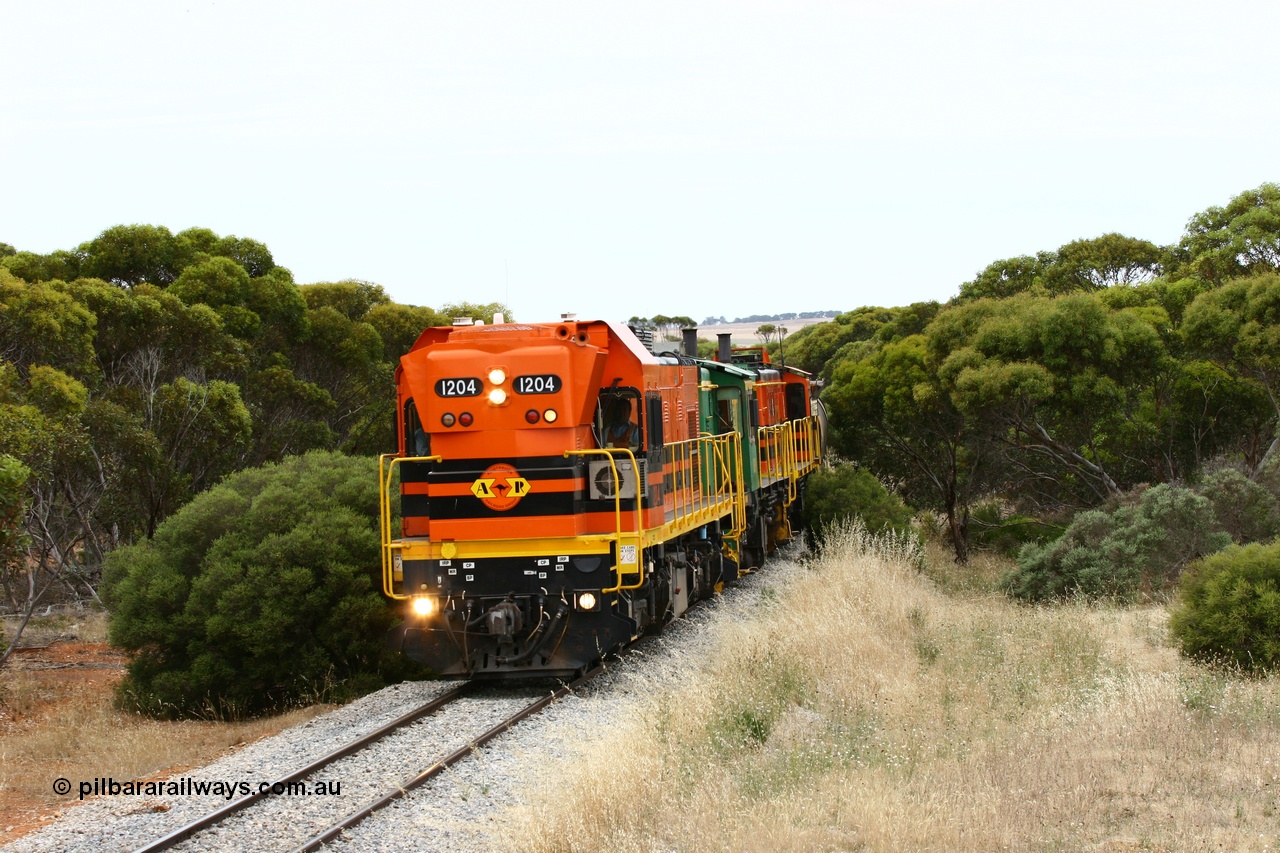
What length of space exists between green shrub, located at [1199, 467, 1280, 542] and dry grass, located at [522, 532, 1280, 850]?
332 inches

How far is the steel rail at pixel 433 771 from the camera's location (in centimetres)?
783

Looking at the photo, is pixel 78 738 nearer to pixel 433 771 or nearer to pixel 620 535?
pixel 433 771

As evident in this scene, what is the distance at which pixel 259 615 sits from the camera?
48.6ft

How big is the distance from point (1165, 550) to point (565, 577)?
1238cm

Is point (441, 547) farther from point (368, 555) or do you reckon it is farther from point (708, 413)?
point (708, 413)

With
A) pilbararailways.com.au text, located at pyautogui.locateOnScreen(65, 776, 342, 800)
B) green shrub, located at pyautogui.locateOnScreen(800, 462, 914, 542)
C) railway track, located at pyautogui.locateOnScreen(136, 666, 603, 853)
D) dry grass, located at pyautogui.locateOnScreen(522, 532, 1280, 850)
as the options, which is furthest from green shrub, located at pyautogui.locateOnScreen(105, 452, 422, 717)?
green shrub, located at pyautogui.locateOnScreen(800, 462, 914, 542)

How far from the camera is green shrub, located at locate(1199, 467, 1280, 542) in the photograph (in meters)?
20.6

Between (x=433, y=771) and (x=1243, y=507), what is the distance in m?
16.6

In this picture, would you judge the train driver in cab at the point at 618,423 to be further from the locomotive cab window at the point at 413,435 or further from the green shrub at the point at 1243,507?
the green shrub at the point at 1243,507

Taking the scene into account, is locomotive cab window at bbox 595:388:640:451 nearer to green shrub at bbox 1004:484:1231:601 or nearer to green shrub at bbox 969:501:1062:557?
green shrub at bbox 1004:484:1231:601

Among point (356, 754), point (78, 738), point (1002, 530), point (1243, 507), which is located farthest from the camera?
point (1002, 530)

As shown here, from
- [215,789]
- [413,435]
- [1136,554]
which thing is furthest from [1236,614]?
[215,789]

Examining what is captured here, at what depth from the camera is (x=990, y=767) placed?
8078 millimetres

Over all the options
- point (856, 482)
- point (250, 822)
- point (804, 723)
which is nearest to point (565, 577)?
point (804, 723)
